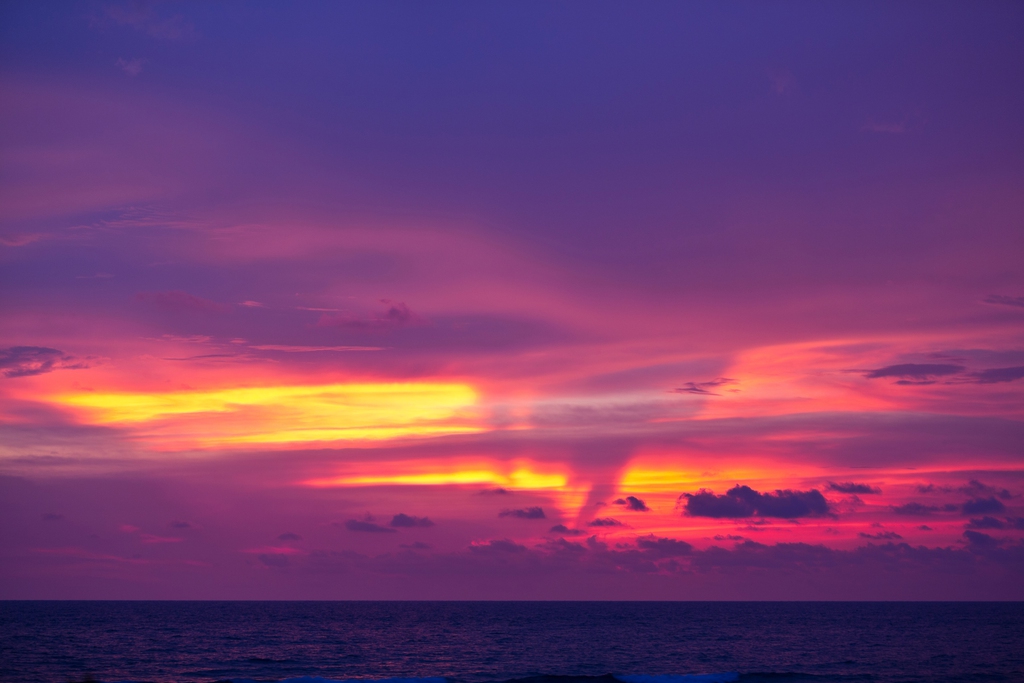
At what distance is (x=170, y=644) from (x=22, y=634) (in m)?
33.9

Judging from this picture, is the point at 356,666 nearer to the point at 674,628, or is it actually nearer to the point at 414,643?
the point at 414,643

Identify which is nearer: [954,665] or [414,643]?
[954,665]

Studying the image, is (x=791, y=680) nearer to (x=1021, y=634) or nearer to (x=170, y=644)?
(x=170, y=644)

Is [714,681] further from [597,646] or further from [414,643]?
[414,643]

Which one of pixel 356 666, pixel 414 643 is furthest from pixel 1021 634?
pixel 356 666

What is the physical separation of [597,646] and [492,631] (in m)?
34.9

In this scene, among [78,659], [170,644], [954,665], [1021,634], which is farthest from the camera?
[1021,634]

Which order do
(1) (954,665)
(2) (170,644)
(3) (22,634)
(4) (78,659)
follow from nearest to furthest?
(1) (954,665)
(4) (78,659)
(2) (170,644)
(3) (22,634)

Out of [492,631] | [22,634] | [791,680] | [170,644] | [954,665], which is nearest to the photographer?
[791,680]

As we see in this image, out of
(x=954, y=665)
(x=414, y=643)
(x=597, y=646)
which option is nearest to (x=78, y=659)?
(x=414, y=643)

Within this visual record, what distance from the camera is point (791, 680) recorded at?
216 feet

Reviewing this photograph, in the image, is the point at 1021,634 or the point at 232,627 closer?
the point at 1021,634

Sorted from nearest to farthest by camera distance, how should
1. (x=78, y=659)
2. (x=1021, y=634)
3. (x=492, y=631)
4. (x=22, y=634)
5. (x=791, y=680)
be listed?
(x=791, y=680), (x=78, y=659), (x=22, y=634), (x=1021, y=634), (x=492, y=631)

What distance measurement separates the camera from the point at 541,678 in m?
67.5
